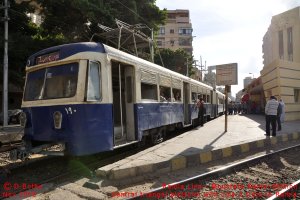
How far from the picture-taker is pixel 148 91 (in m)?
10.1

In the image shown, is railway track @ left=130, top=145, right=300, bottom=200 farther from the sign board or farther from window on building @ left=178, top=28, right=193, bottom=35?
window on building @ left=178, top=28, right=193, bottom=35

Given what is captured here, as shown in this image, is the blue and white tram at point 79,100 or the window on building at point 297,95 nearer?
the blue and white tram at point 79,100

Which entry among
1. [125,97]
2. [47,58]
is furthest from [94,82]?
[125,97]

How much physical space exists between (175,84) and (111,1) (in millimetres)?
12302

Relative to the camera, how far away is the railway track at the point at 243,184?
5.82 metres

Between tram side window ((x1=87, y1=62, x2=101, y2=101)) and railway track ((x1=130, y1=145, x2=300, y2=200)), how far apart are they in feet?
8.37

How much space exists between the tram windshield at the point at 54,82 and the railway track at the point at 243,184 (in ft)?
10.0

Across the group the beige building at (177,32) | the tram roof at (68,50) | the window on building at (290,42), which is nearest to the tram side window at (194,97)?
the tram roof at (68,50)

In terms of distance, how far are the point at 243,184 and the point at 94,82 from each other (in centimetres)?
384

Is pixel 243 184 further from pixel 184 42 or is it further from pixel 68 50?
pixel 184 42

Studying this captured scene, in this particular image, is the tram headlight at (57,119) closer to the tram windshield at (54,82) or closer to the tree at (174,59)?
the tram windshield at (54,82)

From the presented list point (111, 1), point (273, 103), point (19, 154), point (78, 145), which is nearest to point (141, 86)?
point (78, 145)

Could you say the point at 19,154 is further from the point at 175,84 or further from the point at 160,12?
the point at 160,12

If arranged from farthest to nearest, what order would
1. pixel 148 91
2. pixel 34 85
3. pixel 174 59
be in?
pixel 174 59 → pixel 148 91 → pixel 34 85
